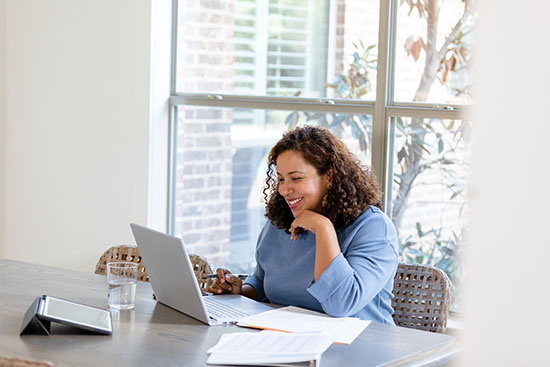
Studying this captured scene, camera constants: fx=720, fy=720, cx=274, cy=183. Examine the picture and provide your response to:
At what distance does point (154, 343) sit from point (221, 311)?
12.5 inches

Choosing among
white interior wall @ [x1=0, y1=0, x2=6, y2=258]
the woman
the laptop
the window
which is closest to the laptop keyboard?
the laptop

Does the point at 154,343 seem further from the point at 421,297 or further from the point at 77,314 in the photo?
the point at 421,297

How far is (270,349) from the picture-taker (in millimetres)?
1516

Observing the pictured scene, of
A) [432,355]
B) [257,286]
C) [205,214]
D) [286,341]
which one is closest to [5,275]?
[257,286]

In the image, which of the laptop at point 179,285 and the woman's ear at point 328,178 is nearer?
the laptop at point 179,285

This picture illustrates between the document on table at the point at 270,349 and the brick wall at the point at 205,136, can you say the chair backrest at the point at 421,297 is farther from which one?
the brick wall at the point at 205,136

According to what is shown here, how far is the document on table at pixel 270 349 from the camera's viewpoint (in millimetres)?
1441

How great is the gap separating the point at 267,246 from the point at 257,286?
0.14 meters

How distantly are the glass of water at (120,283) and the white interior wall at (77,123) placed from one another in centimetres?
196

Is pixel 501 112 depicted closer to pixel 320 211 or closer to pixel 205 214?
pixel 320 211

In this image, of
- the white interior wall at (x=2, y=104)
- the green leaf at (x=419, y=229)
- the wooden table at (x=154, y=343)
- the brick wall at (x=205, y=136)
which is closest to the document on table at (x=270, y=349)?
the wooden table at (x=154, y=343)

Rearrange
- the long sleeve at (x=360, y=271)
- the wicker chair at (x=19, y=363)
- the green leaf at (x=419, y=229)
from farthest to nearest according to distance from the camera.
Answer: the green leaf at (x=419, y=229), the long sleeve at (x=360, y=271), the wicker chair at (x=19, y=363)

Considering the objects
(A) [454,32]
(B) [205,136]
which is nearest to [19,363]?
(A) [454,32]

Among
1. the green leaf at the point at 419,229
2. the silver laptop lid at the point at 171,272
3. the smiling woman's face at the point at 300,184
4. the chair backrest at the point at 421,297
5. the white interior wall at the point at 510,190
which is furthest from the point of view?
the green leaf at the point at 419,229
